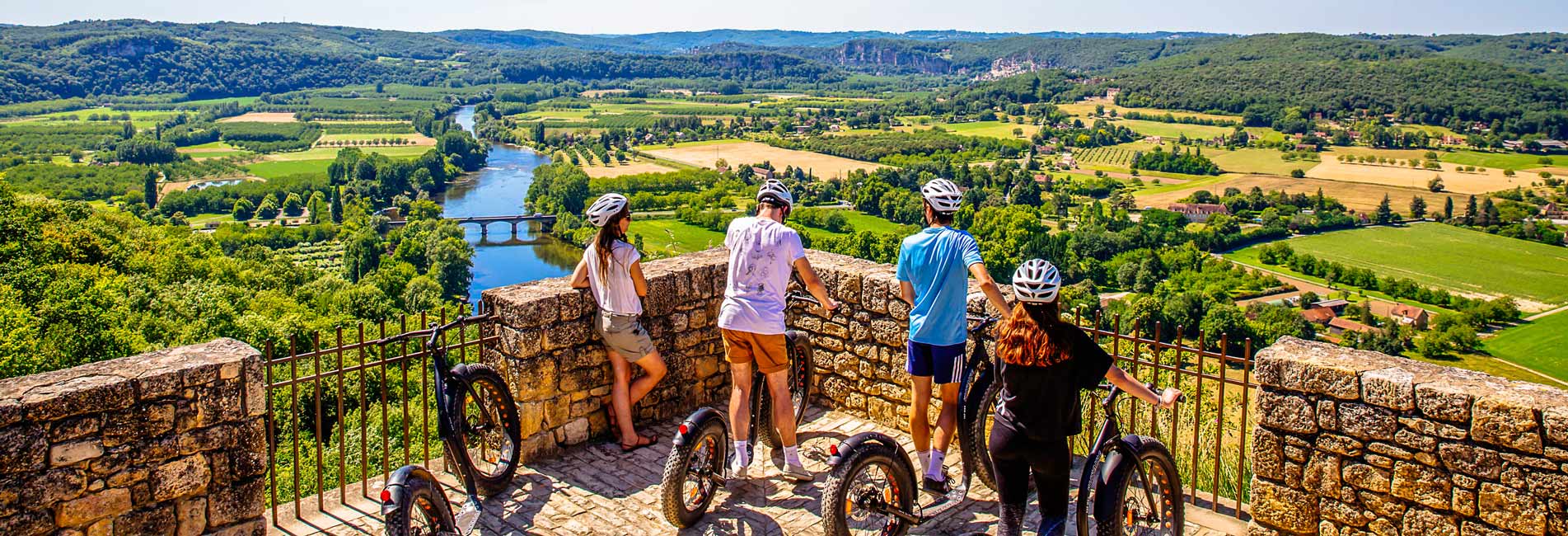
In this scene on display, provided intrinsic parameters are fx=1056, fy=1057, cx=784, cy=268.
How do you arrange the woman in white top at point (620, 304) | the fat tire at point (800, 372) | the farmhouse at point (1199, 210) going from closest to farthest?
the woman in white top at point (620, 304), the fat tire at point (800, 372), the farmhouse at point (1199, 210)

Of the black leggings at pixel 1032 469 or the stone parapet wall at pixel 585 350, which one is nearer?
the black leggings at pixel 1032 469

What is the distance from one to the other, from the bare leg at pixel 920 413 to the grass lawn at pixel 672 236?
2408 inches

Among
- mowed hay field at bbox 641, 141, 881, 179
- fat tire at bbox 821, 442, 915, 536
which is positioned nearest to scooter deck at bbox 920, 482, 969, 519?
fat tire at bbox 821, 442, 915, 536

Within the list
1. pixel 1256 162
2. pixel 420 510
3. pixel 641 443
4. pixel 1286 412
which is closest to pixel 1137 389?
pixel 1286 412

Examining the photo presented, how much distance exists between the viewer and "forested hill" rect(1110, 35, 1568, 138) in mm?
117875

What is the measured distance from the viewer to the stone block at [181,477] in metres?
4.67

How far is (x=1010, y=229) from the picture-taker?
229 feet

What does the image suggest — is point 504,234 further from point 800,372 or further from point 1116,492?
point 1116,492

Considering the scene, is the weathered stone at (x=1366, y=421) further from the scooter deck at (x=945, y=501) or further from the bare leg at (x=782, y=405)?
the bare leg at (x=782, y=405)

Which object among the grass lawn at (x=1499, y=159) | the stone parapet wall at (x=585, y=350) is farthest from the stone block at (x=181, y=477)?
the grass lawn at (x=1499, y=159)

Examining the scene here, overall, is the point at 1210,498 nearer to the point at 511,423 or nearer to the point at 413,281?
the point at 511,423

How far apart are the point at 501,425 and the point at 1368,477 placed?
4537mm

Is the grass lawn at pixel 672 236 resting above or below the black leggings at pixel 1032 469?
below

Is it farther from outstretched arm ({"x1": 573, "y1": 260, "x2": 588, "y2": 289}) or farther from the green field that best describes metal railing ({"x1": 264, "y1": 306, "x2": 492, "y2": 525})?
the green field
